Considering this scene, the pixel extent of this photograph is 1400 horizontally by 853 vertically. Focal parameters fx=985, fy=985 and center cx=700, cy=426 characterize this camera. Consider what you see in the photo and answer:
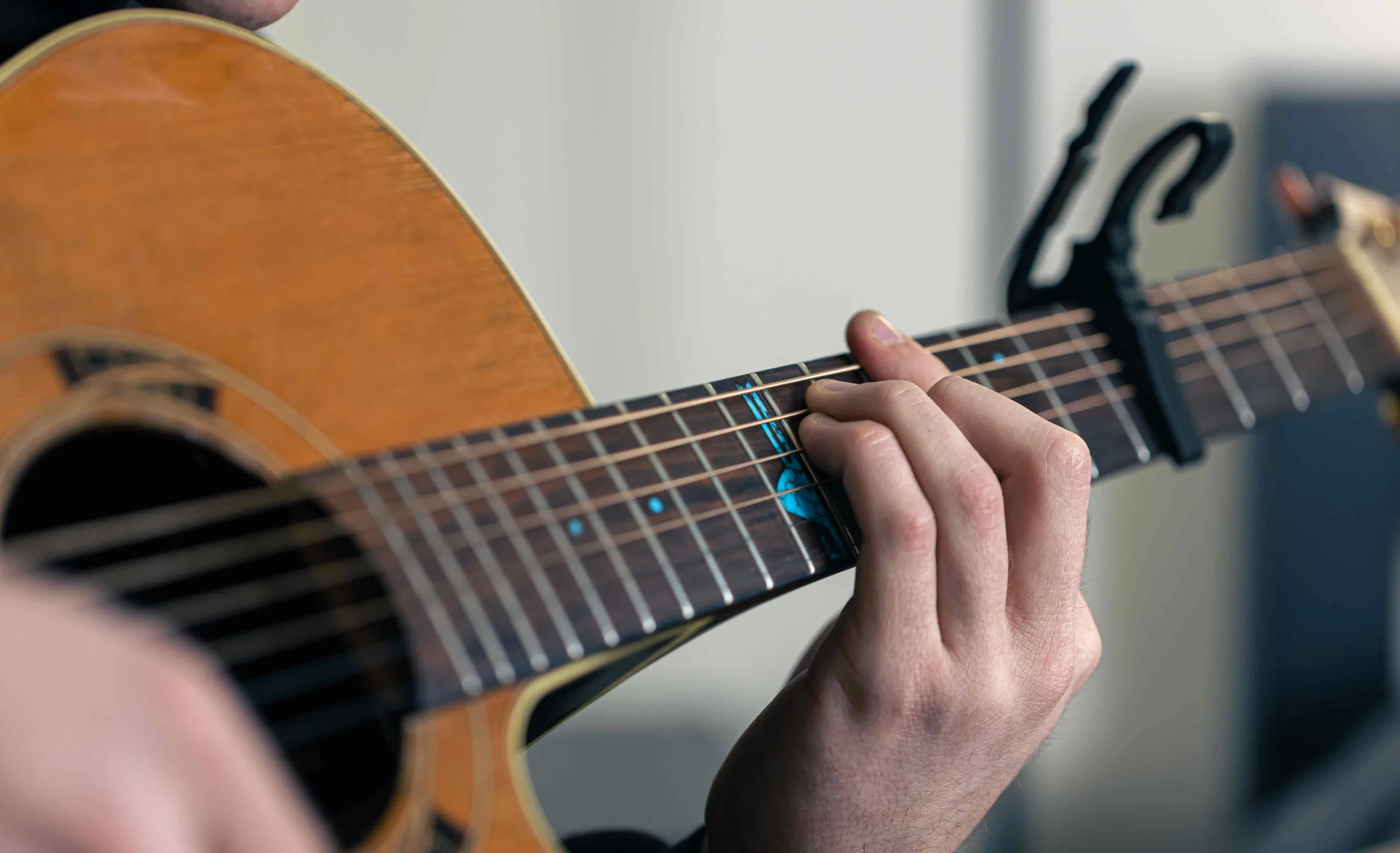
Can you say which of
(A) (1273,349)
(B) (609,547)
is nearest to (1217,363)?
(A) (1273,349)

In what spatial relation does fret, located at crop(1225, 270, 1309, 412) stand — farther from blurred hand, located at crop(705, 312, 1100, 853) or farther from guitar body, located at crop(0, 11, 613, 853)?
guitar body, located at crop(0, 11, 613, 853)

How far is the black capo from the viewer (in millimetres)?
646

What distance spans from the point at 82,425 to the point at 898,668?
37 centimetres

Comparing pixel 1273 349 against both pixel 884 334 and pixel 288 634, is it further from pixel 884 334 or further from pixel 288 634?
pixel 288 634

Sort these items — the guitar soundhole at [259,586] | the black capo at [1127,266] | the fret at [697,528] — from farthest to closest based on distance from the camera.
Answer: the black capo at [1127,266] → the fret at [697,528] → the guitar soundhole at [259,586]

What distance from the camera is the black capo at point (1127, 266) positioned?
0.65 m

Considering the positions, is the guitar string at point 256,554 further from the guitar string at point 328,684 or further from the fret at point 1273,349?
the fret at point 1273,349

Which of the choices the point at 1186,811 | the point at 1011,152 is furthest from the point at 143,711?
the point at 1186,811

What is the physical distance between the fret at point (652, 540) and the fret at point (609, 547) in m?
0.01

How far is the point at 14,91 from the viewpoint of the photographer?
1.23 ft

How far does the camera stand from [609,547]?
1.37 ft

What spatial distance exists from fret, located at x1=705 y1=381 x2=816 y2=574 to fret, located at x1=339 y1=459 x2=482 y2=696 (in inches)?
6.0

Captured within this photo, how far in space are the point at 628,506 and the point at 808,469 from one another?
4.3 inches

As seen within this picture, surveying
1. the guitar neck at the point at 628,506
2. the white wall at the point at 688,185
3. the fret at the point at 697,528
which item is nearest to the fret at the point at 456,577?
the guitar neck at the point at 628,506
